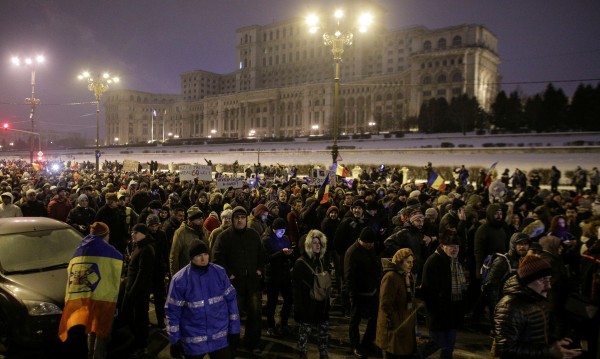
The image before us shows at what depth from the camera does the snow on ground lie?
3041 centimetres

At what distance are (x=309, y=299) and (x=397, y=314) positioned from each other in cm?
118

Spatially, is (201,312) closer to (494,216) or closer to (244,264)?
(244,264)

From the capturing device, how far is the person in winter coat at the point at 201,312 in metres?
3.75

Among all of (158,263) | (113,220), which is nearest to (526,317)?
(158,263)

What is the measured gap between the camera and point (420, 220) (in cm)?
642

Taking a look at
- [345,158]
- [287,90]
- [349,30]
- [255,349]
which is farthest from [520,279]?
[287,90]

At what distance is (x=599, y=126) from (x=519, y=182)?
29.3 m

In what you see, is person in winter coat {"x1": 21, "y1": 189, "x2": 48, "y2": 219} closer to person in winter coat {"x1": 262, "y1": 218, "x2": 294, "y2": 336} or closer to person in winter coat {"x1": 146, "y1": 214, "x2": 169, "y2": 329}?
person in winter coat {"x1": 146, "y1": 214, "x2": 169, "y2": 329}

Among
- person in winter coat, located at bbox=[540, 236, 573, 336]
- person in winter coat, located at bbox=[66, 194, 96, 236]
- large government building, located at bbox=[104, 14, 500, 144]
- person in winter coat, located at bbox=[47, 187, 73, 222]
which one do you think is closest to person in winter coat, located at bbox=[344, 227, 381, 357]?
person in winter coat, located at bbox=[540, 236, 573, 336]

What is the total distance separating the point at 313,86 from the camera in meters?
103

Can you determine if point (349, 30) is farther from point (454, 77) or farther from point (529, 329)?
point (454, 77)

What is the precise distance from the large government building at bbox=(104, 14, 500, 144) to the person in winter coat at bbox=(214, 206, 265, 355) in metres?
66.8

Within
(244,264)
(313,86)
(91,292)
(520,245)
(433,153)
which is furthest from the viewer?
(313,86)

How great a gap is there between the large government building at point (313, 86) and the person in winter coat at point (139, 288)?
67.6m
